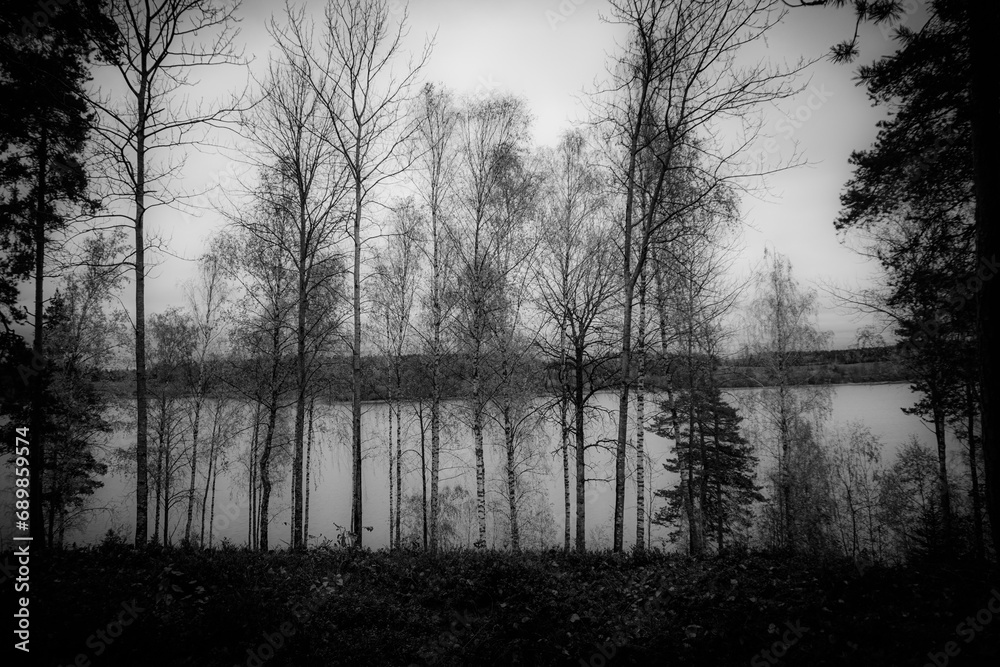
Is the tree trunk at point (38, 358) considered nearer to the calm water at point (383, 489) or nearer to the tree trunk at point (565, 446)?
the calm water at point (383, 489)

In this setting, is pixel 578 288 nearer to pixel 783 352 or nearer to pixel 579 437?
pixel 579 437

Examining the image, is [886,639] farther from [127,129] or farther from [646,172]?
[127,129]

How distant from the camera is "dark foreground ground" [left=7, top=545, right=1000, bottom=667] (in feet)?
13.4

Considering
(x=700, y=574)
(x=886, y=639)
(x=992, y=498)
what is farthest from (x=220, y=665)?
(x=992, y=498)

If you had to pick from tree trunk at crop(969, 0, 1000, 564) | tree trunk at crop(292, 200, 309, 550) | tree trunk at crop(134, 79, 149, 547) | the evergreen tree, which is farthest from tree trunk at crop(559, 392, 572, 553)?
tree trunk at crop(134, 79, 149, 547)

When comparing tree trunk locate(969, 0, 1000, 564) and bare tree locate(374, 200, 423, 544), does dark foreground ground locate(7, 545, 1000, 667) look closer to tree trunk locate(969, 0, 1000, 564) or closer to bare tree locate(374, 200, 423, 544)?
tree trunk locate(969, 0, 1000, 564)

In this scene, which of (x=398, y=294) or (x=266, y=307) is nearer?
(x=266, y=307)

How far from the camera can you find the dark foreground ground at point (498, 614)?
161 inches

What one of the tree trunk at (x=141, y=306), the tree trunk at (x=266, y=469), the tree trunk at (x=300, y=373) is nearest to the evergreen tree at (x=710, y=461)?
the tree trunk at (x=300, y=373)

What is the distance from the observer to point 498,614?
5.12 m

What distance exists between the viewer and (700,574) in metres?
6.07

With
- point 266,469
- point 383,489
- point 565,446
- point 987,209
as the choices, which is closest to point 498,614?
point 565,446

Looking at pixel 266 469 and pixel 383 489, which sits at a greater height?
pixel 266 469

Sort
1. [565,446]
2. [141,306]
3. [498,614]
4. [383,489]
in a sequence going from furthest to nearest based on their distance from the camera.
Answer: [383,489]
[565,446]
[141,306]
[498,614]
